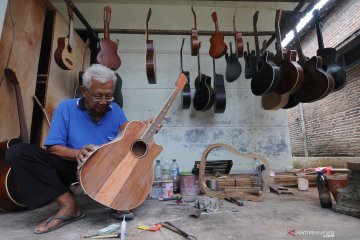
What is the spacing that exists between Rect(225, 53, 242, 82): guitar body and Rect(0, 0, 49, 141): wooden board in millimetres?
2233

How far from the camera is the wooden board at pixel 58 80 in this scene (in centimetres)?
243

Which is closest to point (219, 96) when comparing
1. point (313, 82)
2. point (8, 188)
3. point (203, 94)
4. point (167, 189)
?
point (203, 94)

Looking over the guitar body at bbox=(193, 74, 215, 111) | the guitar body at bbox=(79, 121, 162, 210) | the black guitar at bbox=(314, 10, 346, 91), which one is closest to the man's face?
the guitar body at bbox=(79, 121, 162, 210)

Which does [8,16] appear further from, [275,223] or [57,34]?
[275,223]

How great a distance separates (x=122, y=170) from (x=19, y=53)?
1658 mm

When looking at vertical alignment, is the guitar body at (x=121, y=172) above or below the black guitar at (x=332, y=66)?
below

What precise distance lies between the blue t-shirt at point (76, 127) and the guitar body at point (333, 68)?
2.29 m

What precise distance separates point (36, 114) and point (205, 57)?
2.29 meters

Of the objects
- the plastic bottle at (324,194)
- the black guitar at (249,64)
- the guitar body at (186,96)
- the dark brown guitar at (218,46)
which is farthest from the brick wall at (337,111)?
the plastic bottle at (324,194)

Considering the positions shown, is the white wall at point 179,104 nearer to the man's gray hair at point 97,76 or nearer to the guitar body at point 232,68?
the guitar body at point 232,68

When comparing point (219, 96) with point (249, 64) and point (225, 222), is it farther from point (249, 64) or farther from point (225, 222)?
point (225, 222)

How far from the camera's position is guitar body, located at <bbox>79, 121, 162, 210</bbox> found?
1.29 metres

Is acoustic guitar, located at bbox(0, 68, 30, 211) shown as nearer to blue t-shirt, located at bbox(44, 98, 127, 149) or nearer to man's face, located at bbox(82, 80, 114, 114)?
blue t-shirt, located at bbox(44, 98, 127, 149)

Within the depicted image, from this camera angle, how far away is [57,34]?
8.56ft
